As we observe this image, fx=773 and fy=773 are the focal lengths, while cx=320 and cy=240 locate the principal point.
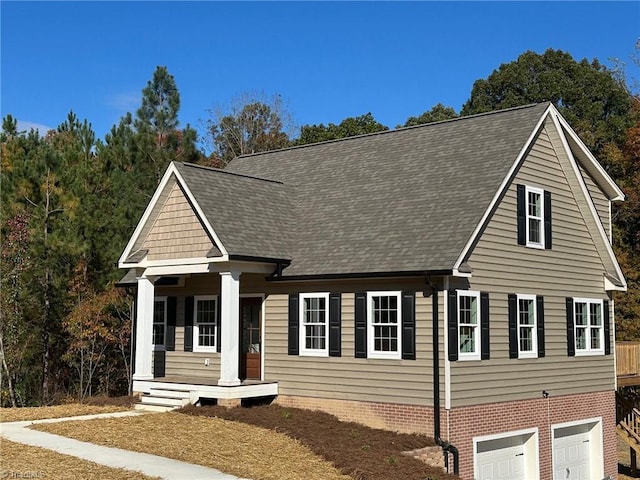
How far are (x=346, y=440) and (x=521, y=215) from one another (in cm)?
738

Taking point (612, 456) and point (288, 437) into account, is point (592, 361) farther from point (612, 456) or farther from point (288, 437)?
point (288, 437)

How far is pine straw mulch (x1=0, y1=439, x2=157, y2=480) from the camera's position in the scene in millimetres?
12195

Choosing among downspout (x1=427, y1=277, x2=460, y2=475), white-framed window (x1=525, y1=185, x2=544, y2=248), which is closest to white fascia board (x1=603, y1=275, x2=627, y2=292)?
white-framed window (x1=525, y1=185, x2=544, y2=248)

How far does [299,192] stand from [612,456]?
1190 cm

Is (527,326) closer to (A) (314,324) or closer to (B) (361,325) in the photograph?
(B) (361,325)

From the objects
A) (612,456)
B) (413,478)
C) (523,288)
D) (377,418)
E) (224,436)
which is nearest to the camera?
(413,478)

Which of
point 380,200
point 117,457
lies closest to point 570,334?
point 380,200

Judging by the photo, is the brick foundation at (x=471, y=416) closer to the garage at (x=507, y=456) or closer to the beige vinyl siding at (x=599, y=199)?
the garage at (x=507, y=456)

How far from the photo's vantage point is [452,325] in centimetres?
1692

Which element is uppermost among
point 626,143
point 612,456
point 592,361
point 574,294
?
point 626,143

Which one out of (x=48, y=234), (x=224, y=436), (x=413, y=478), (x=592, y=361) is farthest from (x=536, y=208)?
(x=48, y=234)

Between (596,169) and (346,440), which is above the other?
(596,169)

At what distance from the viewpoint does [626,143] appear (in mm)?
40969

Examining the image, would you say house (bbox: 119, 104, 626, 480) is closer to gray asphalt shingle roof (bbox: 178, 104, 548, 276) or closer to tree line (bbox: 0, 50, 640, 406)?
gray asphalt shingle roof (bbox: 178, 104, 548, 276)
